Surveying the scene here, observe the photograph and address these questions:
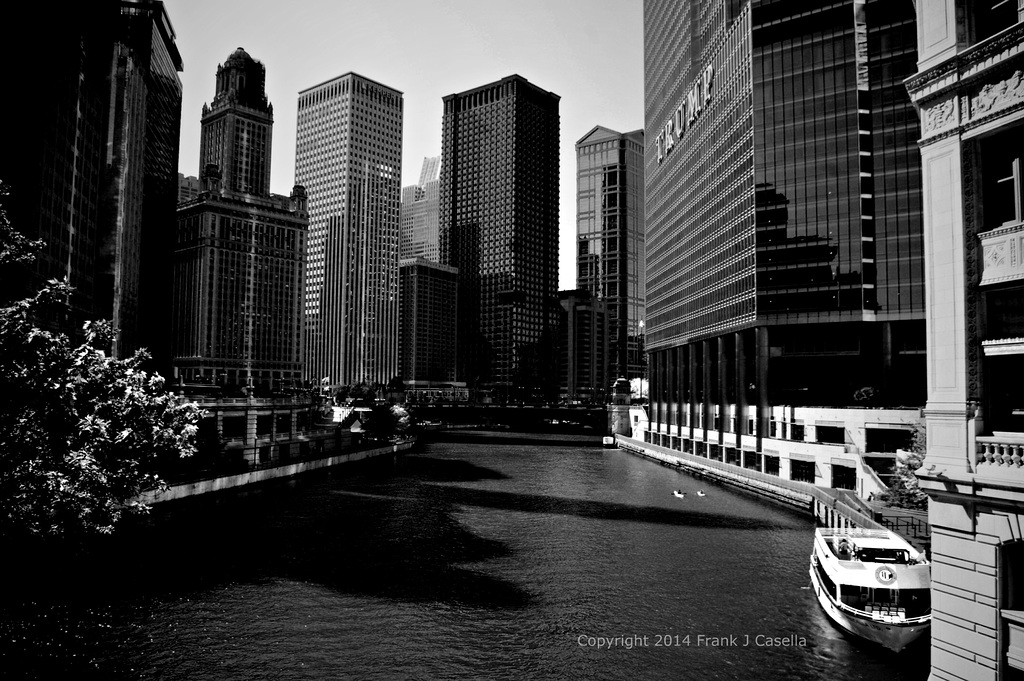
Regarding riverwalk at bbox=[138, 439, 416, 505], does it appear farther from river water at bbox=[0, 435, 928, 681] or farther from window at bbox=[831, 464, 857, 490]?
window at bbox=[831, 464, 857, 490]

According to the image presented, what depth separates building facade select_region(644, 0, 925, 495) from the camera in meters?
96.1

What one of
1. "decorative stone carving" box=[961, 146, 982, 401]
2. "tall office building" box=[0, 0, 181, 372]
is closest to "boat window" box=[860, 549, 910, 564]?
"decorative stone carving" box=[961, 146, 982, 401]

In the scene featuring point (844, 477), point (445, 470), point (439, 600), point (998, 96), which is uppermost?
point (998, 96)

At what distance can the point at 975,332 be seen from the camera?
1877 centimetres

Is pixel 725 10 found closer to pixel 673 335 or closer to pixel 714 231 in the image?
pixel 714 231

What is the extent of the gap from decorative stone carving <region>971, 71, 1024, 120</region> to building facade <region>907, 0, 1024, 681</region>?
0.09 ft

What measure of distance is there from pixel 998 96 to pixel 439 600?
4009cm

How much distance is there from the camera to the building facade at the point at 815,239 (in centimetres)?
9612

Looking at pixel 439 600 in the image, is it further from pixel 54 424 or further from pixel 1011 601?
pixel 1011 601

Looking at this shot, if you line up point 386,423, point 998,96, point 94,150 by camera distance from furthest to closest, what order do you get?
point 386,423 → point 94,150 → point 998,96

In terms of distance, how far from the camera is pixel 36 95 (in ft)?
325

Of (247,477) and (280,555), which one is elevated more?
(247,477)

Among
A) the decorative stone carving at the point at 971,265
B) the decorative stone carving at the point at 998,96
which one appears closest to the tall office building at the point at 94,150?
the decorative stone carving at the point at 971,265

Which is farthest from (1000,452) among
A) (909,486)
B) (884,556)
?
(909,486)
